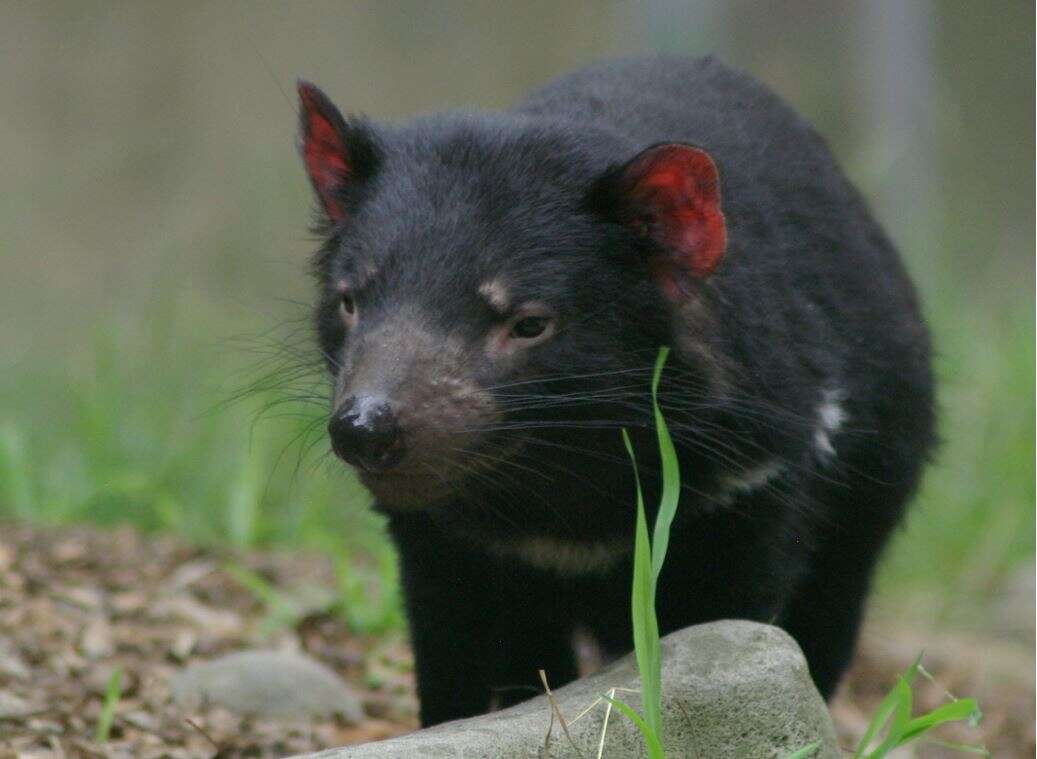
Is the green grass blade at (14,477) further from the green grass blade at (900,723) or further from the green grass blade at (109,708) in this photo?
the green grass blade at (900,723)

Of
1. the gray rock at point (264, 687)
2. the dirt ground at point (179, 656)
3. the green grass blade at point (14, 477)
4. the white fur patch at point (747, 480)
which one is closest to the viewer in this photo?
the white fur patch at point (747, 480)

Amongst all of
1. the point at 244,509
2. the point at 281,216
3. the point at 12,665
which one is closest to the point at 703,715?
the point at 12,665

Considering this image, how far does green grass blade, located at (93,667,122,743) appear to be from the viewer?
295 centimetres

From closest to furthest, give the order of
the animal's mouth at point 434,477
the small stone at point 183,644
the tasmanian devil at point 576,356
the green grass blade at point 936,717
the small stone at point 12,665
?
the green grass blade at point 936,717 → the animal's mouth at point 434,477 → the tasmanian devil at point 576,356 → the small stone at point 12,665 → the small stone at point 183,644

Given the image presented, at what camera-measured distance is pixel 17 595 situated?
3.74 meters

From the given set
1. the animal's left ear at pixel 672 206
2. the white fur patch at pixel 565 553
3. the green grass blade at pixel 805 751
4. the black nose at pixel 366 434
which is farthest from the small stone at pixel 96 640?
the green grass blade at pixel 805 751

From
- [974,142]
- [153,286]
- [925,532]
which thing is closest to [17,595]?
[153,286]

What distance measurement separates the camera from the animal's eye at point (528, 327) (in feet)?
8.16

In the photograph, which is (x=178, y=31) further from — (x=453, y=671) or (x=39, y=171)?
(x=453, y=671)

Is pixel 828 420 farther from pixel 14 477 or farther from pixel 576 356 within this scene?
pixel 14 477

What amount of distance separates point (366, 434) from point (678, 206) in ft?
2.32

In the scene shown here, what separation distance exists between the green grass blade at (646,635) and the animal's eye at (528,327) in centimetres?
38

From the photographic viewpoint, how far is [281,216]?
294 inches

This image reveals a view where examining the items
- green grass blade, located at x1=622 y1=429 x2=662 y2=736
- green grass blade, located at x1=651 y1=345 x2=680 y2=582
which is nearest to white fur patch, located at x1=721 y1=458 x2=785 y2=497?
green grass blade, located at x1=651 y1=345 x2=680 y2=582
